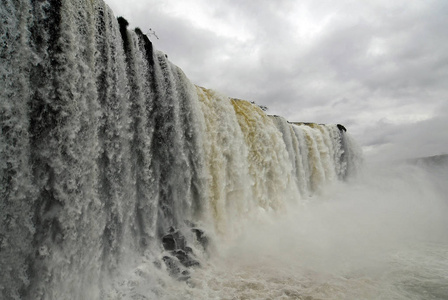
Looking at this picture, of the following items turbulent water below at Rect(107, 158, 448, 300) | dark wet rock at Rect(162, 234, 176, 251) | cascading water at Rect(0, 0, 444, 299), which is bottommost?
turbulent water below at Rect(107, 158, 448, 300)

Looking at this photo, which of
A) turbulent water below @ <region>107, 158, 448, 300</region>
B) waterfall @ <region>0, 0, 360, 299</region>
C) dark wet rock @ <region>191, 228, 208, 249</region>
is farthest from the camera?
dark wet rock @ <region>191, 228, 208, 249</region>

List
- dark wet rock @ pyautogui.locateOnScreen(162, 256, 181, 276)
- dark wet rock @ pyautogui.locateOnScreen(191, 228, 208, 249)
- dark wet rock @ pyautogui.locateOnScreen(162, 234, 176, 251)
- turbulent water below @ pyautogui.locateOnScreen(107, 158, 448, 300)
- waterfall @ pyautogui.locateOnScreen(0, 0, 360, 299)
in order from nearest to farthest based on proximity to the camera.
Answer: waterfall @ pyautogui.locateOnScreen(0, 0, 360, 299), turbulent water below @ pyautogui.locateOnScreen(107, 158, 448, 300), dark wet rock @ pyautogui.locateOnScreen(162, 256, 181, 276), dark wet rock @ pyautogui.locateOnScreen(162, 234, 176, 251), dark wet rock @ pyautogui.locateOnScreen(191, 228, 208, 249)

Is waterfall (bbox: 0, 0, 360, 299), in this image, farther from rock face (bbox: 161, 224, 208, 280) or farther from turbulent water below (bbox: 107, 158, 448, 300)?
turbulent water below (bbox: 107, 158, 448, 300)

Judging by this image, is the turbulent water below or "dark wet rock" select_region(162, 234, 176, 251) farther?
"dark wet rock" select_region(162, 234, 176, 251)

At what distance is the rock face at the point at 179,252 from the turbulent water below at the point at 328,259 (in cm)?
23

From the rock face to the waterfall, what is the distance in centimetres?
11

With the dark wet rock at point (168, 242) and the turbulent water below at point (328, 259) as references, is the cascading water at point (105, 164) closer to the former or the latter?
the dark wet rock at point (168, 242)

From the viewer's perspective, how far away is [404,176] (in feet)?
61.6

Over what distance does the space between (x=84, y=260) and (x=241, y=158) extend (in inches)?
200

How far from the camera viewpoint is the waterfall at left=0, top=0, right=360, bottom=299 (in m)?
3.27

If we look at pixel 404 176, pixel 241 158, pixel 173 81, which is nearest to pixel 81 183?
pixel 173 81

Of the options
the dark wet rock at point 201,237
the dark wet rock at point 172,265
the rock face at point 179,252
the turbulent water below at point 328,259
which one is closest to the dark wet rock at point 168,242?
the rock face at point 179,252

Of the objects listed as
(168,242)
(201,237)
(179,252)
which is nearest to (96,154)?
(168,242)

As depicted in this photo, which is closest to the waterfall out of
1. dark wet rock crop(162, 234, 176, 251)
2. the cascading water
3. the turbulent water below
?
the cascading water
